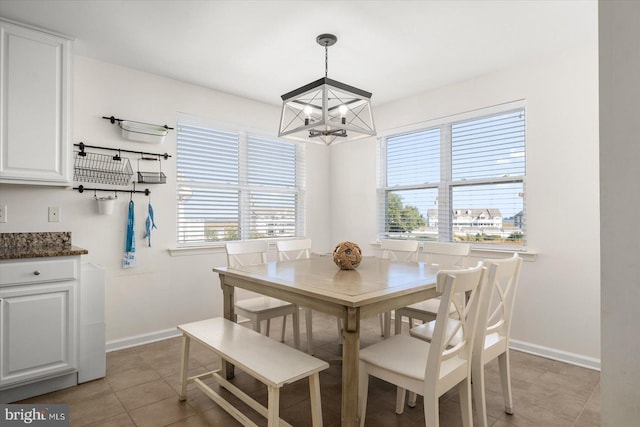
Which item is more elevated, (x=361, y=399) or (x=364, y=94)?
(x=364, y=94)

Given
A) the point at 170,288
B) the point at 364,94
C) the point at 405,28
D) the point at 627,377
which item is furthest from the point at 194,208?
the point at 627,377

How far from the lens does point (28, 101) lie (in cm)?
254

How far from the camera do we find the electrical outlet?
2887 mm

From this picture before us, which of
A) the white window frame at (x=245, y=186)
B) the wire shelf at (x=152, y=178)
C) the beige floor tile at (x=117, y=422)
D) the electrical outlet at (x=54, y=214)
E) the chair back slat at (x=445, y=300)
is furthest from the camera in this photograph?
the white window frame at (x=245, y=186)

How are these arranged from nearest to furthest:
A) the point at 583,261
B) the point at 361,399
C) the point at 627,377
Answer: the point at 627,377
the point at 361,399
the point at 583,261

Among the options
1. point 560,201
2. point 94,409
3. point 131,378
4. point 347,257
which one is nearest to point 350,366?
point 347,257

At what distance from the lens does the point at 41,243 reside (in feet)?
9.30

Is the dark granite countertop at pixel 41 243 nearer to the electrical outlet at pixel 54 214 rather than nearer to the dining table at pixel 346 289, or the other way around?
the electrical outlet at pixel 54 214

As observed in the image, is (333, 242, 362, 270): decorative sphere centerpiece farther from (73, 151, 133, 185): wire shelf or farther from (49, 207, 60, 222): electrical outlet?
(49, 207, 60, 222): electrical outlet

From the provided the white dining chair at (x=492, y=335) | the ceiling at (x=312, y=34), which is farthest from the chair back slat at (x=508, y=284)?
the ceiling at (x=312, y=34)

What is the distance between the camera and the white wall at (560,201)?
9.23 feet

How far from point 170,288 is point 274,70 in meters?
2.39

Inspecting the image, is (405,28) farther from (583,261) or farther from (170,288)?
(170,288)

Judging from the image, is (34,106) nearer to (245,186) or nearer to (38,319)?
(38,319)
